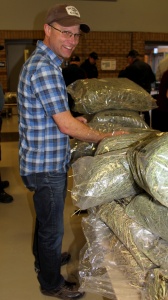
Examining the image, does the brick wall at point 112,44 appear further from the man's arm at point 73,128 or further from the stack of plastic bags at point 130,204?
the stack of plastic bags at point 130,204

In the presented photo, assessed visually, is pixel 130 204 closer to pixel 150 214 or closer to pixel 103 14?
pixel 150 214

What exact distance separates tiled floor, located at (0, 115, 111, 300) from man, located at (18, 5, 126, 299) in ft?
1.54

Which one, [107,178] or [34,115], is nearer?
[107,178]

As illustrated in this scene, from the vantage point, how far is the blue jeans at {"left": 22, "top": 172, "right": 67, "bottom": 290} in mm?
1627

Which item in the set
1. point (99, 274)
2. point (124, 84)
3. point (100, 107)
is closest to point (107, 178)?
point (99, 274)

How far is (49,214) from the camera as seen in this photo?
1.67 m

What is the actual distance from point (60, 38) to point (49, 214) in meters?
0.86

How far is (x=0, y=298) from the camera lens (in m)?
1.95

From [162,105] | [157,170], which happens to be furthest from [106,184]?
[162,105]

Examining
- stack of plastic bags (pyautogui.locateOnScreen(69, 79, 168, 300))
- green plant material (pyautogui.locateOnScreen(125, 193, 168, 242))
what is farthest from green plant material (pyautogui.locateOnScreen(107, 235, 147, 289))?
green plant material (pyautogui.locateOnScreen(125, 193, 168, 242))

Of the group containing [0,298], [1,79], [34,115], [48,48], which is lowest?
[0,298]

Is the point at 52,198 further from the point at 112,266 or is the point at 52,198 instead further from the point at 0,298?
the point at 0,298

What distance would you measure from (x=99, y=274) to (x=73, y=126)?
25.2 inches

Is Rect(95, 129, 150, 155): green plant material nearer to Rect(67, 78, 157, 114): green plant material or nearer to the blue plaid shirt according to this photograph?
the blue plaid shirt
